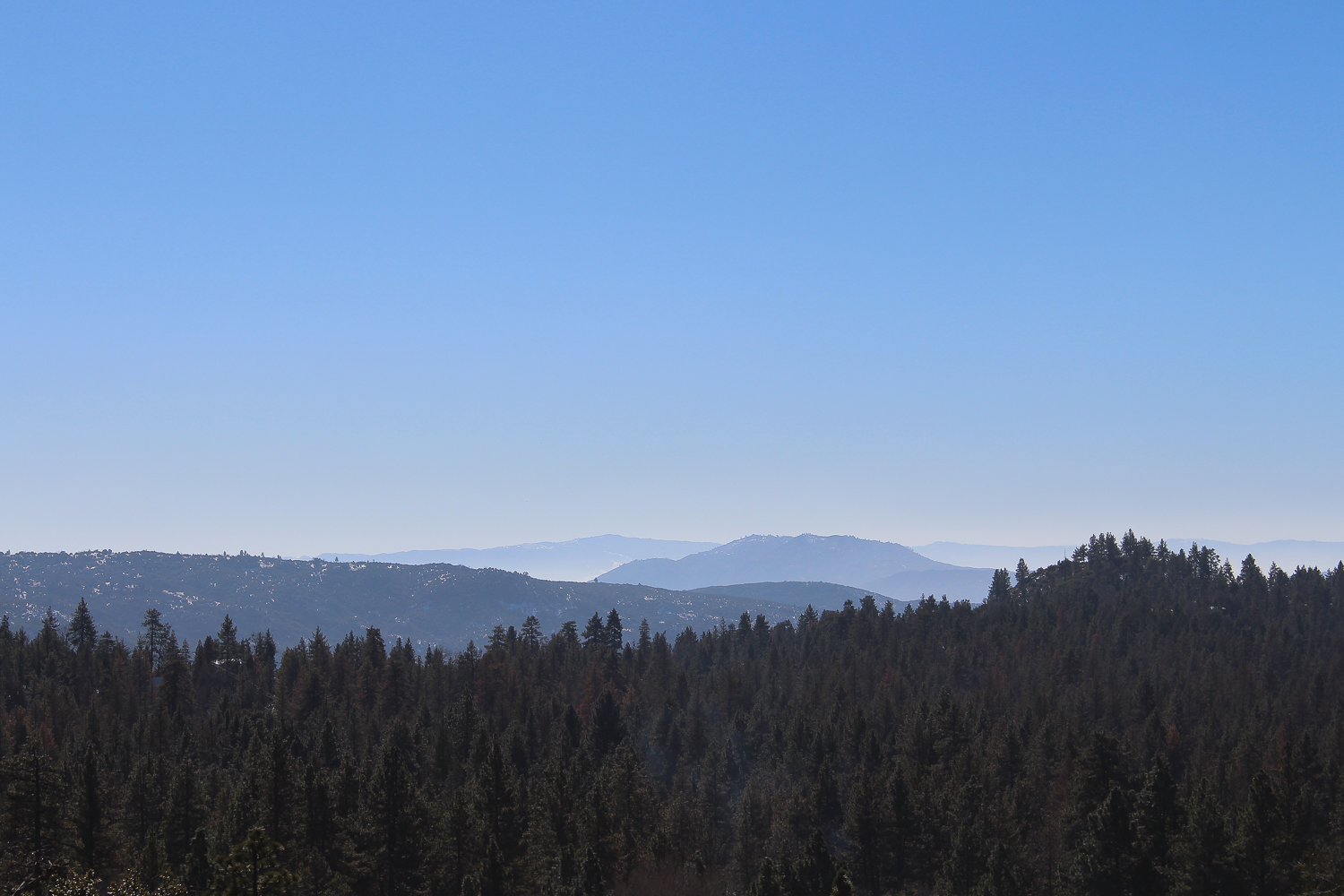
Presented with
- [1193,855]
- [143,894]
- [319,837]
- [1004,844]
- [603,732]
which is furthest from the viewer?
[603,732]

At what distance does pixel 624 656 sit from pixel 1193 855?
126088 millimetres

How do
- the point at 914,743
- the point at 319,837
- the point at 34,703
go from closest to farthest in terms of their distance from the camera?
the point at 319,837 < the point at 914,743 < the point at 34,703

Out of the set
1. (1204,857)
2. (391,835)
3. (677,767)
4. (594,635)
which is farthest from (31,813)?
(594,635)

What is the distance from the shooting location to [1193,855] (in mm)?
48688

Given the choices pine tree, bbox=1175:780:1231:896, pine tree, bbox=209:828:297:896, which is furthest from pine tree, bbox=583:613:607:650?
pine tree, bbox=209:828:297:896

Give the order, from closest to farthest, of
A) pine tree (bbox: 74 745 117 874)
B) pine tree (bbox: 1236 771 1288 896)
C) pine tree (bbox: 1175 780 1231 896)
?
1. pine tree (bbox: 1175 780 1231 896)
2. pine tree (bbox: 1236 771 1288 896)
3. pine tree (bbox: 74 745 117 874)

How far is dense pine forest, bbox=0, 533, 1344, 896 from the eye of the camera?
52.2 m

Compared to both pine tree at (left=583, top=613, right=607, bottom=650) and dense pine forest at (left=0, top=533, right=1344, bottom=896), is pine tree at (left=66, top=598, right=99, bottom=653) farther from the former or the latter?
pine tree at (left=583, top=613, right=607, bottom=650)

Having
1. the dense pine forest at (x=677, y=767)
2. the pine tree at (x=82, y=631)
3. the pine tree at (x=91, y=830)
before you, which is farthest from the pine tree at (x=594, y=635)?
the pine tree at (x=91, y=830)

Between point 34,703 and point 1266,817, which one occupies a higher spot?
point 1266,817

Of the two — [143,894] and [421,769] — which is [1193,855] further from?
[421,769]

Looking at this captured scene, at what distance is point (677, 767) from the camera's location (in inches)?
4269

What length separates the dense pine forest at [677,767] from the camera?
5216cm

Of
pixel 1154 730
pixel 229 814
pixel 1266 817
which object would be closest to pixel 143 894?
pixel 229 814
